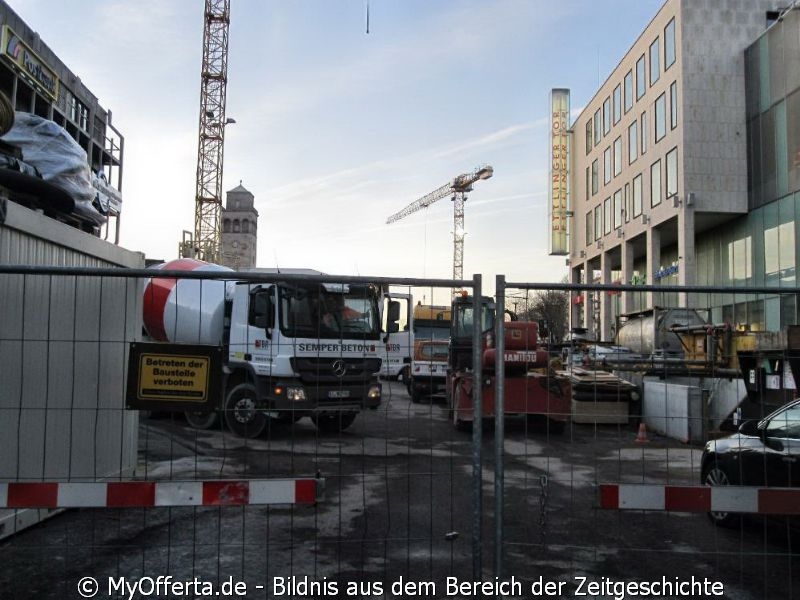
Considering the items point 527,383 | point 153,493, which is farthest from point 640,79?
point 153,493

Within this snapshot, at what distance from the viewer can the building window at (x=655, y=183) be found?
35.8 m

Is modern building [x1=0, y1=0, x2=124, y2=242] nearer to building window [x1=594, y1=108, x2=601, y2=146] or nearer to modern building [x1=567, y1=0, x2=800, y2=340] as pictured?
modern building [x1=567, y1=0, x2=800, y2=340]

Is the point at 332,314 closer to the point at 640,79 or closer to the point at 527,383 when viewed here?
the point at 527,383

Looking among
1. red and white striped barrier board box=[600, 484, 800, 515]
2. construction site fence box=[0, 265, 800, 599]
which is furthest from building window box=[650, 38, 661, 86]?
red and white striped barrier board box=[600, 484, 800, 515]

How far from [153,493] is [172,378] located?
700 millimetres

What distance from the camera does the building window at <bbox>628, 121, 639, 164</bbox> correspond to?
3975 cm

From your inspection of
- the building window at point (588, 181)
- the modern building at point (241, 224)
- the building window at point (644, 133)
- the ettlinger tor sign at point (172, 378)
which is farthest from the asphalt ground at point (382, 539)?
the modern building at point (241, 224)

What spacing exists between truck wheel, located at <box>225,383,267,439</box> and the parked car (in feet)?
11.8

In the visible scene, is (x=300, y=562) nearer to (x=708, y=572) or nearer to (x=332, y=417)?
(x=332, y=417)

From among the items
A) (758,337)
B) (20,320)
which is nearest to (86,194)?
(20,320)

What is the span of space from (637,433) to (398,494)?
3.00 metres

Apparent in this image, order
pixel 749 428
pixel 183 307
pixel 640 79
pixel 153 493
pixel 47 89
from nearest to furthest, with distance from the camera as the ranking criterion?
pixel 153 493 → pixel 749 428 → pixel 183 307 → pixel 640 79 → pixel 47 89

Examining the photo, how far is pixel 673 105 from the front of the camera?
110ft

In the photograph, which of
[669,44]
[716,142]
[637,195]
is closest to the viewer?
[716,142]
